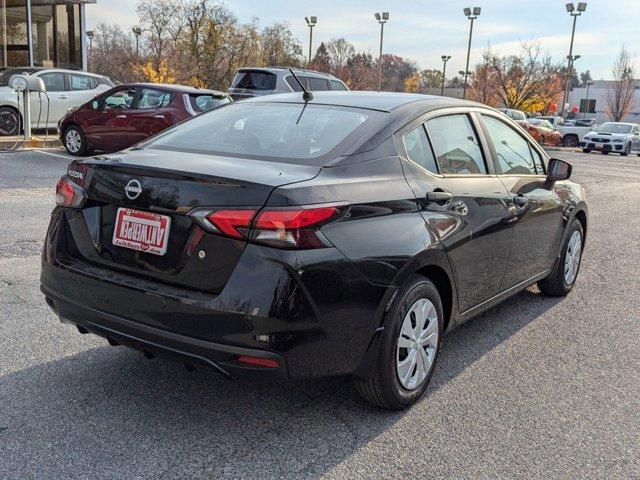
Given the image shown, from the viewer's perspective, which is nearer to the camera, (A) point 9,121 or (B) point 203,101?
(B) point 203,101

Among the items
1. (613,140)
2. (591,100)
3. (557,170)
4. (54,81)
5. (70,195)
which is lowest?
(613,140)

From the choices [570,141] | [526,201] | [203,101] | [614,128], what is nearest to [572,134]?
[570,141]

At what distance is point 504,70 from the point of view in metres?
49.8

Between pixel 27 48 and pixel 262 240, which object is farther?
pixel 27 48

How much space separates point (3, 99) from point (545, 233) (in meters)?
13.8

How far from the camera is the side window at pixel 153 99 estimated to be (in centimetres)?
1226

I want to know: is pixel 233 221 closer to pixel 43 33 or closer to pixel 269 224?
pixel 269 224

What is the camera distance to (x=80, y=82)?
53.1 feet

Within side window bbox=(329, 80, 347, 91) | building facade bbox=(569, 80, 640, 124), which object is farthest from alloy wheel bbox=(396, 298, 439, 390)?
building facade bbox=(569, 80, 640, 124)

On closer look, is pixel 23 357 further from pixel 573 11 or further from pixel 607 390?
pixel 573 11

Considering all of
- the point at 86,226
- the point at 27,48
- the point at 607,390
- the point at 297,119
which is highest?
the point at 27,48

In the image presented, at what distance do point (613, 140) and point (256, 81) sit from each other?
20.3 m

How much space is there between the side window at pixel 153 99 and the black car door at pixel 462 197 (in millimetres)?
9187

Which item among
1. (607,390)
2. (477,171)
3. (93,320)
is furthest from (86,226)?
(607,390)
